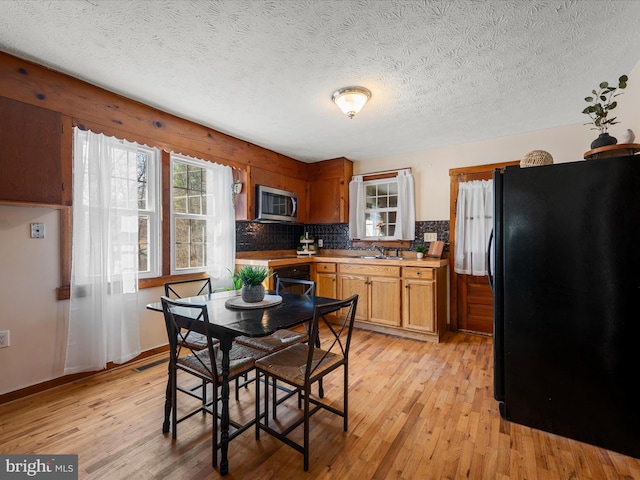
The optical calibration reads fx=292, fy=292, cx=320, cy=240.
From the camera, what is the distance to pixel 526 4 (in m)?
1.57

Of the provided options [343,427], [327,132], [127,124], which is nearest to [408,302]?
[343,427]

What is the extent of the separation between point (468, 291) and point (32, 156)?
452 cm

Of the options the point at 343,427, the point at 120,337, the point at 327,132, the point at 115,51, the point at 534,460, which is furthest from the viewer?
the point at 327,132

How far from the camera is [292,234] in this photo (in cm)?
495

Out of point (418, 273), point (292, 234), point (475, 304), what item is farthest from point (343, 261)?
point (475, 304)

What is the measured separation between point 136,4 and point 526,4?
210 centimetres

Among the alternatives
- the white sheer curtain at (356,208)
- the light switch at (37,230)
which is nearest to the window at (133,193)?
the light switch at (37,230)

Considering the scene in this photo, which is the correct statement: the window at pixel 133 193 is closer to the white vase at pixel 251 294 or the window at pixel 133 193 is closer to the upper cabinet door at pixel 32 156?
the upper cabinet door at pixel 32 156

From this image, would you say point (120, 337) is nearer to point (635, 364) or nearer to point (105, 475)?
point (105, 475)

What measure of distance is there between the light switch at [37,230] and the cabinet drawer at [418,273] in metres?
3.44

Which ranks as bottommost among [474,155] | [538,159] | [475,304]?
[475,304]

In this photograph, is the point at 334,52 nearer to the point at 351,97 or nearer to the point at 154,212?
the point at 351,97

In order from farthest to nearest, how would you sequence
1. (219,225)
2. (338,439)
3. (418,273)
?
(219,225)
(418,273)
(338,439)

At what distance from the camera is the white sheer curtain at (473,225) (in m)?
3.62
